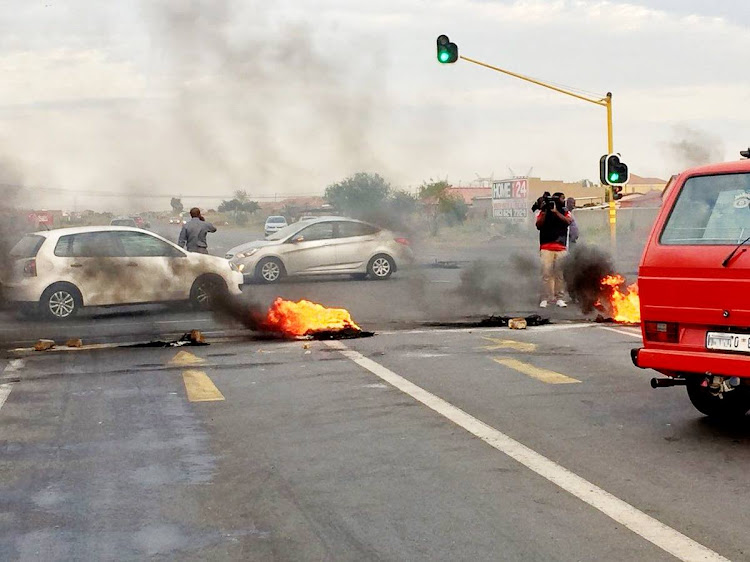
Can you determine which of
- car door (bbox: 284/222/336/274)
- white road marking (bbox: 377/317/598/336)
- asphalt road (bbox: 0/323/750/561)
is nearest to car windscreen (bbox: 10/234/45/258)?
asphalt road (bbox: 0/323/750/561)

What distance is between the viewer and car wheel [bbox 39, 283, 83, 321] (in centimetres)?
1823

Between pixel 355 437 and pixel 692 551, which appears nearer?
pixel 692 551

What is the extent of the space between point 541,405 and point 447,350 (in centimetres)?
410

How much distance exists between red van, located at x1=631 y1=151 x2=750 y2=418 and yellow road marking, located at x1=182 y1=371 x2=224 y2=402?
13.4 ft

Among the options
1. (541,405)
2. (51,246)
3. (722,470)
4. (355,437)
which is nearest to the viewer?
(722,470)

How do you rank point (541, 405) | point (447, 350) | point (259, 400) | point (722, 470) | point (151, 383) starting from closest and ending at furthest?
point (722, 470), point (541, 405), point (259, 400), point (151, 383), point (447, 350)

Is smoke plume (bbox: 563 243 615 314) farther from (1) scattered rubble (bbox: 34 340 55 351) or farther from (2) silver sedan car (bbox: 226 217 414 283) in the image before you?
(1) scattered rubble (bbox: 34 340 55 351)

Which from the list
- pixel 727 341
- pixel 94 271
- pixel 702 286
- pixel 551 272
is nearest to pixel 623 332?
pixel 551 272

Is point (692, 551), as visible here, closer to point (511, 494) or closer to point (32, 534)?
point (511, 494)

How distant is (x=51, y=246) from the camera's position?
60.3 feet

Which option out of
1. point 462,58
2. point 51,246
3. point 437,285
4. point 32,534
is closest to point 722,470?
point 32,534

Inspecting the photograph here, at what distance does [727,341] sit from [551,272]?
11714 mm

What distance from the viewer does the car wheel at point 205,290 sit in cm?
1909

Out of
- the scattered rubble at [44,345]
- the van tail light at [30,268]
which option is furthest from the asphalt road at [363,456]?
the van tail light at [30,268]
